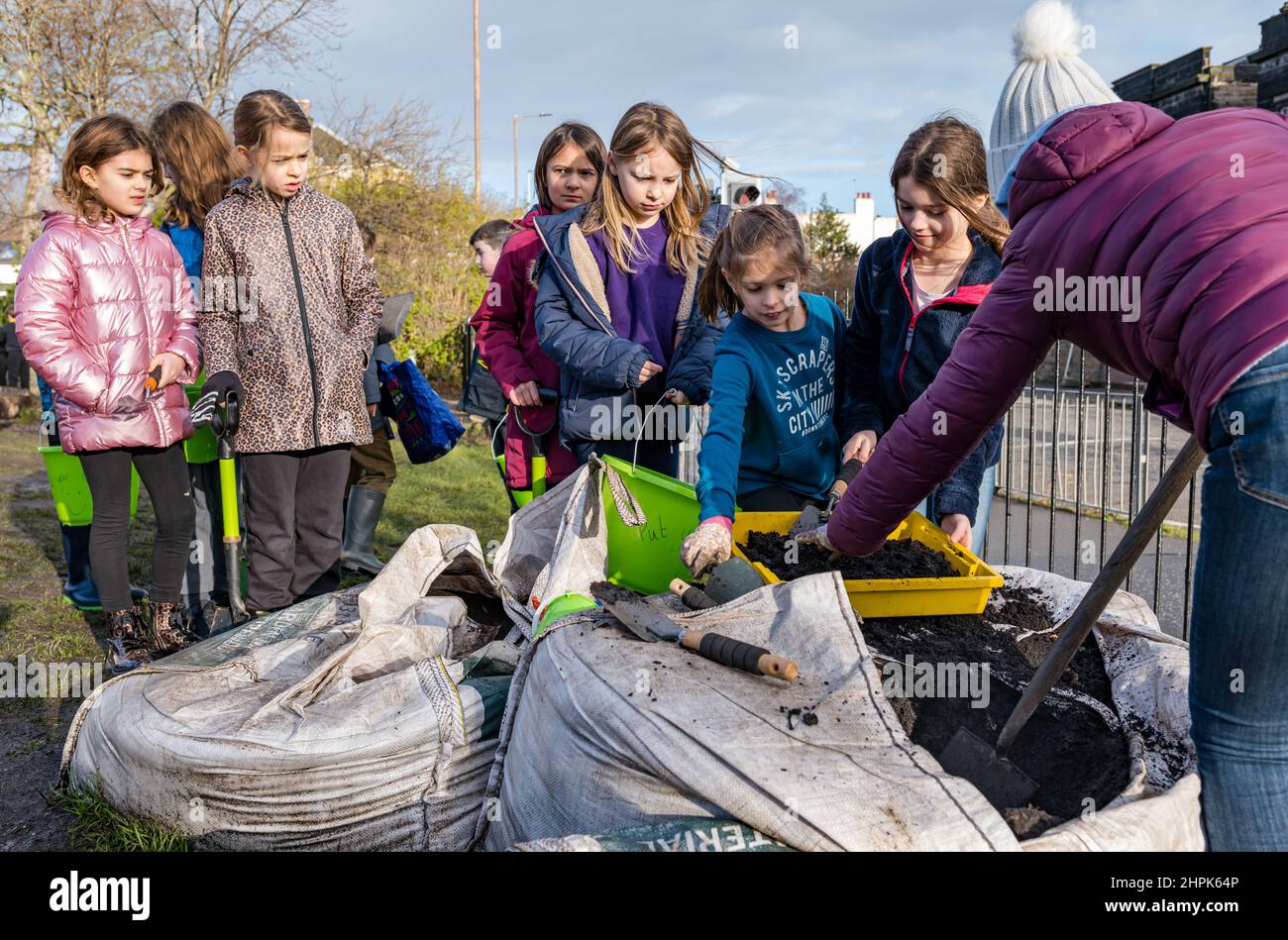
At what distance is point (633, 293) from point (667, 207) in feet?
1.04

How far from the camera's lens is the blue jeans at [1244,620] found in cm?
144

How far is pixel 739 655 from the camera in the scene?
195 centimetres

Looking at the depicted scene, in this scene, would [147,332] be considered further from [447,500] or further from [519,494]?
[447,500]

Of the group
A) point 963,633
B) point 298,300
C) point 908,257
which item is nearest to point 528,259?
point 298,300

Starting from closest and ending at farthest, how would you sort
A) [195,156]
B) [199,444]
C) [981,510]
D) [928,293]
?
[928,293] → [981,510] → [195,156] → [199,444]

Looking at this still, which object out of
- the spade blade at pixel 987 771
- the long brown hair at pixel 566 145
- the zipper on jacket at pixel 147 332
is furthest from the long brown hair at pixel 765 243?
the zipper on jacket at pixel 147 332

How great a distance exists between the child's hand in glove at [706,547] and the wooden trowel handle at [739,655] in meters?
0.40

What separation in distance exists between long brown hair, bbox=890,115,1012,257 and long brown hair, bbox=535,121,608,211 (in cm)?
153

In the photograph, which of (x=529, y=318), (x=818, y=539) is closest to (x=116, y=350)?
(x=529, y=318)

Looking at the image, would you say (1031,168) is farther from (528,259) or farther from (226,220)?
(226,220)

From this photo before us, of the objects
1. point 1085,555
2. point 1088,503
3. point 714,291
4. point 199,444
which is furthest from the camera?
point 1088,503
